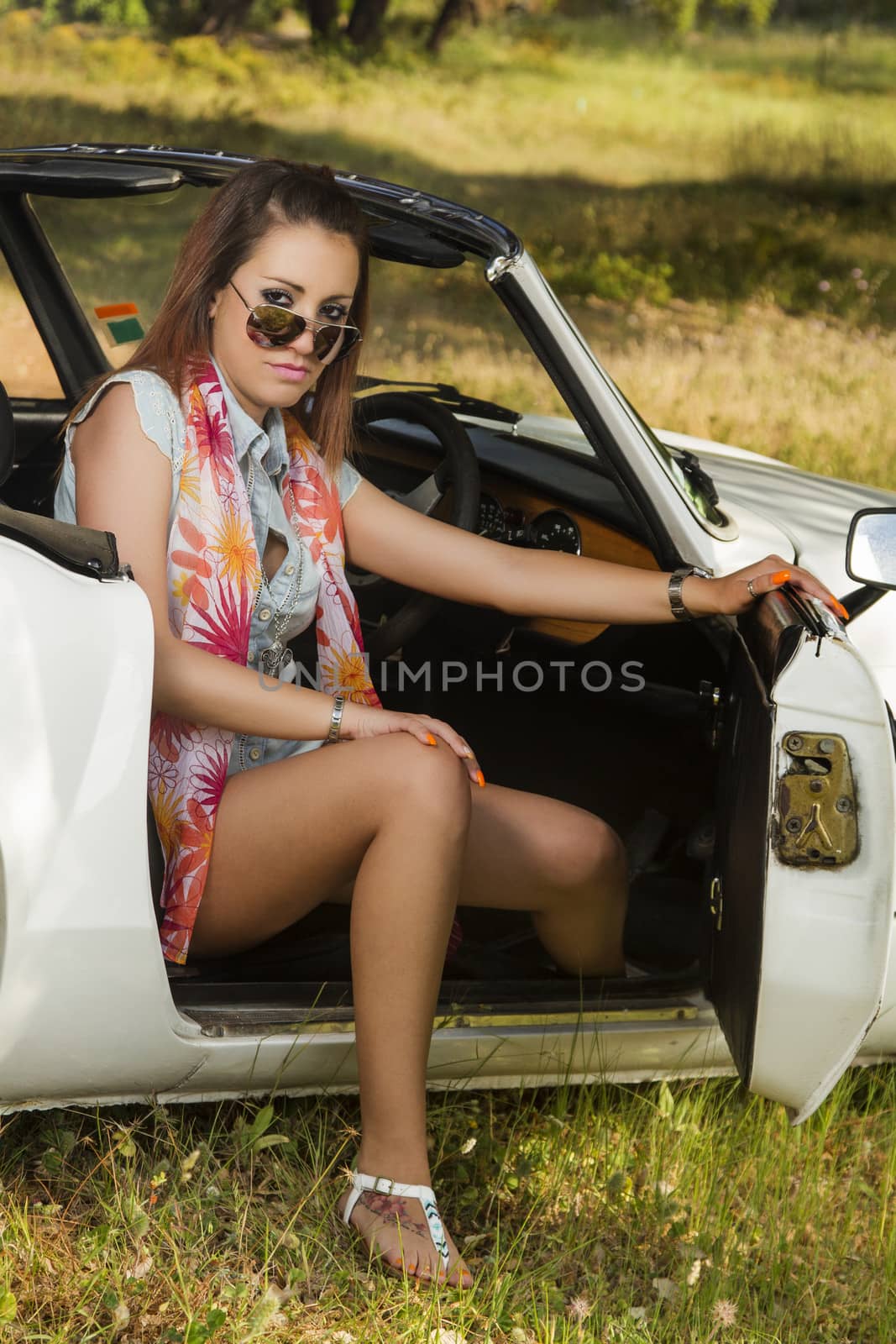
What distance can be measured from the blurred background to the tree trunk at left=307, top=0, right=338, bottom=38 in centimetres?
2

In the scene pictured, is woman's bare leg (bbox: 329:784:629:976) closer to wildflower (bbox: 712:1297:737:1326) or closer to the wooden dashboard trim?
the wooden dashboard trim

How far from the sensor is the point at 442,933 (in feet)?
6.05

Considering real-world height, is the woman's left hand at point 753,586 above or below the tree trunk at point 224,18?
below

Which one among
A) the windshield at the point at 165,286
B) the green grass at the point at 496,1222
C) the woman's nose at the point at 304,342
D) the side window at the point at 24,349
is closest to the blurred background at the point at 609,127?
the windshield at the point at 165,286

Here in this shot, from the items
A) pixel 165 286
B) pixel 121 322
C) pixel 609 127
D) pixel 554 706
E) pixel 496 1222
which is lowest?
pixel 496 1222

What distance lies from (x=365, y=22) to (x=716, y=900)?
13493 mm

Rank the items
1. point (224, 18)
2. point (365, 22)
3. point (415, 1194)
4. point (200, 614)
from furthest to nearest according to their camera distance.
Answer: point (365, 22) < point (224, 18) < point (200, 614) < point (415, 1194)

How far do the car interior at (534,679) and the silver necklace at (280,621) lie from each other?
0.35m

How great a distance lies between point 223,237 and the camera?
195 cm

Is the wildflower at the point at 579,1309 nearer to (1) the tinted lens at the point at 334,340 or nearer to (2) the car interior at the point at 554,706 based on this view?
(2) the car interior at the point at 554,706

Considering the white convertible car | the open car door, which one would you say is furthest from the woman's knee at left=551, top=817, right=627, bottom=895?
the open car door

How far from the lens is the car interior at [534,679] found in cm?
241

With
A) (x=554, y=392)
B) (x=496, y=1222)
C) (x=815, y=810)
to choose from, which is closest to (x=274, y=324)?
(x=815, y=810)

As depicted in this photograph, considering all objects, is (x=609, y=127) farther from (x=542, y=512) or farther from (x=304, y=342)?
(x=304, y=342)
